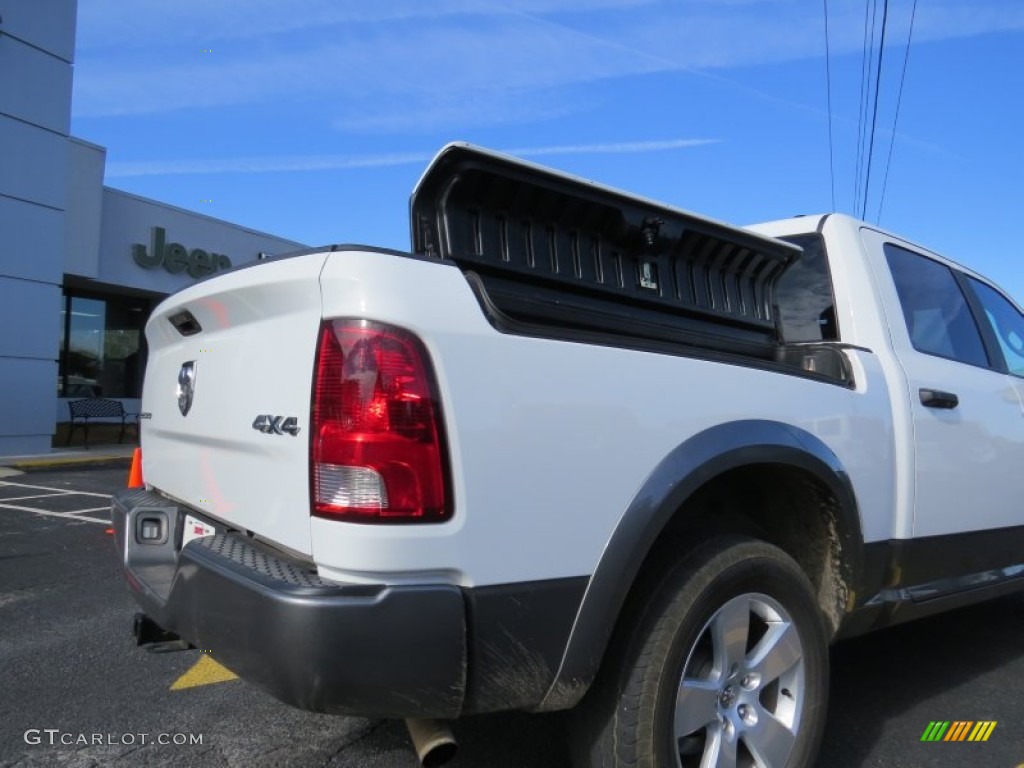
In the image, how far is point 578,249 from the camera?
2723mm

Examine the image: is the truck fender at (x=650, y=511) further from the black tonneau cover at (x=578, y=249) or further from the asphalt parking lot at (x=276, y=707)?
the asphalt parking lot at (x=276, y=707)

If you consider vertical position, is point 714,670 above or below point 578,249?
below

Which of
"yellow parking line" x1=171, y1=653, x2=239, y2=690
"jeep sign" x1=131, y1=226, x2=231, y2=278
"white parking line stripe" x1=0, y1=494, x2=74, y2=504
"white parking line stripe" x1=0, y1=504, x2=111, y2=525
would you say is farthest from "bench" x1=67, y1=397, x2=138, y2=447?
"yellow parking line" x1=171, y1=653, x2=239, y2=690

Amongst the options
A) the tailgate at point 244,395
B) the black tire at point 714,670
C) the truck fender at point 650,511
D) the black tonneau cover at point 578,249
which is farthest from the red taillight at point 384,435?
the black tire at point 714,670

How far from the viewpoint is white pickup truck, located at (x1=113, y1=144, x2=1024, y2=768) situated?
1.82 metres

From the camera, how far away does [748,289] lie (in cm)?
333

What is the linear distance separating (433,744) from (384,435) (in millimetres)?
778

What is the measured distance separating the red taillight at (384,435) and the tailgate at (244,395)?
12 centimetres

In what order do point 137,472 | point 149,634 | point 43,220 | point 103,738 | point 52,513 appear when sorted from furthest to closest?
1. point 43,220
2. point 52,513
3. point 137,472
4. point 103,738
5. point 149,634

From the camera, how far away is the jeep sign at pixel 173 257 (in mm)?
15353

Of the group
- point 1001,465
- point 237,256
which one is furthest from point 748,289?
point 237,256

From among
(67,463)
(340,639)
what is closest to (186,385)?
(340,639)

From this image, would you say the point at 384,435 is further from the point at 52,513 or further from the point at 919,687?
the point at 52,513

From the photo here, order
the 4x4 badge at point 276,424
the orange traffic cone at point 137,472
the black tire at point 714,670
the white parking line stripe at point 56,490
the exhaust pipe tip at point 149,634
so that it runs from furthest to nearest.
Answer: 1. the white parking line stripe at point 56,490
2. the orange traffic cone at point 137,472
3. the exhaust pipe tip at point 149,634
4. the black tire at point 714,670
5. the 4x4 badge at point 276,424
